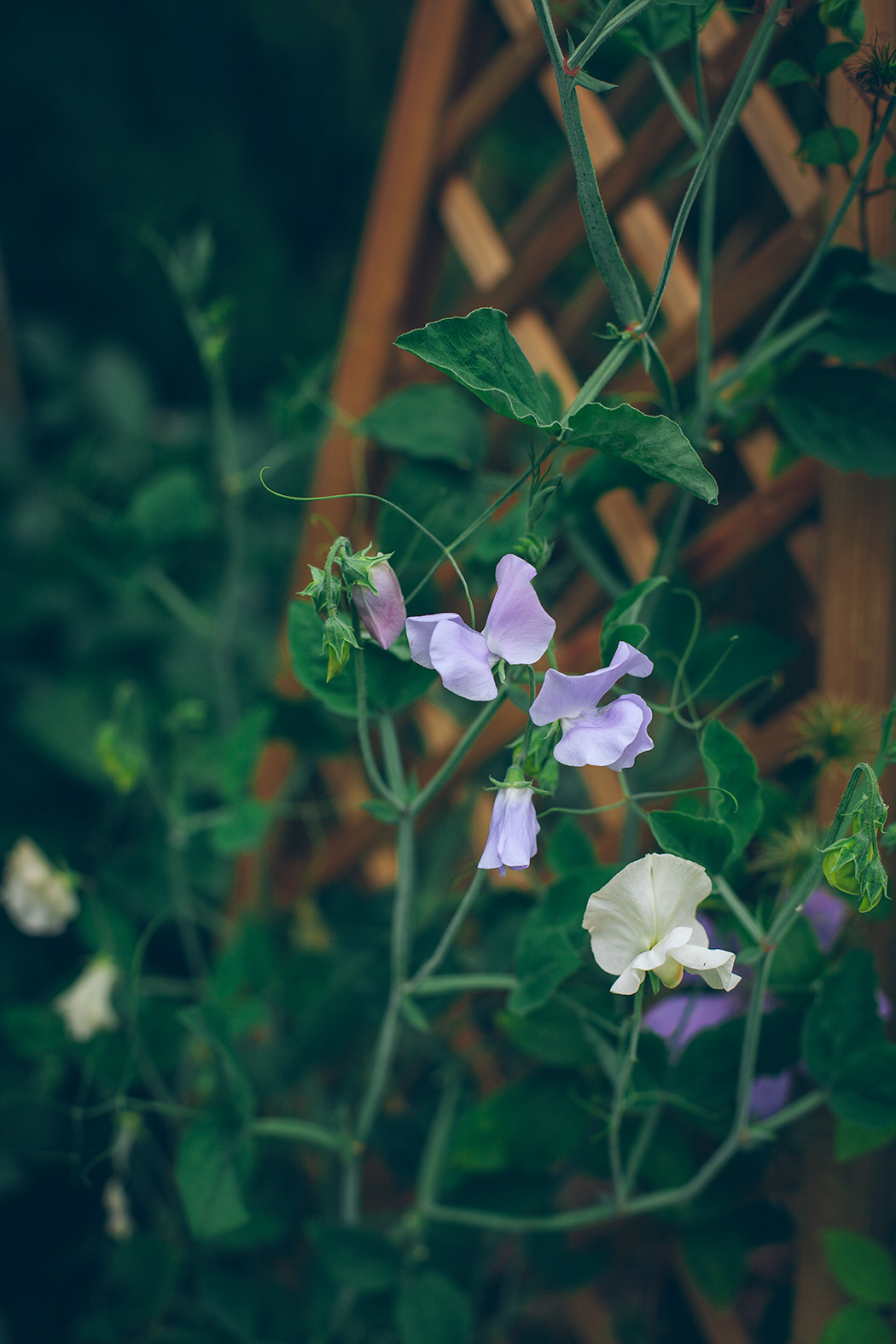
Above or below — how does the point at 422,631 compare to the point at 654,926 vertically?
above

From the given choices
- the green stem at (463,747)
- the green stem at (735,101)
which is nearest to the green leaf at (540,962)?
the green stem at (463,747)

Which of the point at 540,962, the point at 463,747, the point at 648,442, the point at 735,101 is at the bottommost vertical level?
the point at 540,962

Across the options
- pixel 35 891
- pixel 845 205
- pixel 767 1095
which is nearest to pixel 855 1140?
pixel 767 1095

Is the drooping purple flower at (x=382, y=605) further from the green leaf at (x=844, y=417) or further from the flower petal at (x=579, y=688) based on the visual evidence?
the green leaf at (x=844, y=417)

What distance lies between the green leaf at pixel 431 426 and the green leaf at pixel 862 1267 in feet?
2.09

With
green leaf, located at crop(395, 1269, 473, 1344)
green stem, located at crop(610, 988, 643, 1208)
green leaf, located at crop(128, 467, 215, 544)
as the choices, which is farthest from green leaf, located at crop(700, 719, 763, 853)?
green leaf, located at crop(128, 467, 215, 544)

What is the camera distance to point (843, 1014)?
1.68ft

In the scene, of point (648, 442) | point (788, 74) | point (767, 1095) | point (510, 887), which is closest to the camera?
point (648, 442)

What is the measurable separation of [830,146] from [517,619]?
37cm

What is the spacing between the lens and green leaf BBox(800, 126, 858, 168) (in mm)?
490

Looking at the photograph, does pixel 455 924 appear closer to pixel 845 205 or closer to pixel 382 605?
pixel 382 605

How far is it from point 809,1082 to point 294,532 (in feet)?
4.20

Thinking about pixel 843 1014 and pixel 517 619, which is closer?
pixel 517 619

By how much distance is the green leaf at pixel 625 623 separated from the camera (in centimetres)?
41
